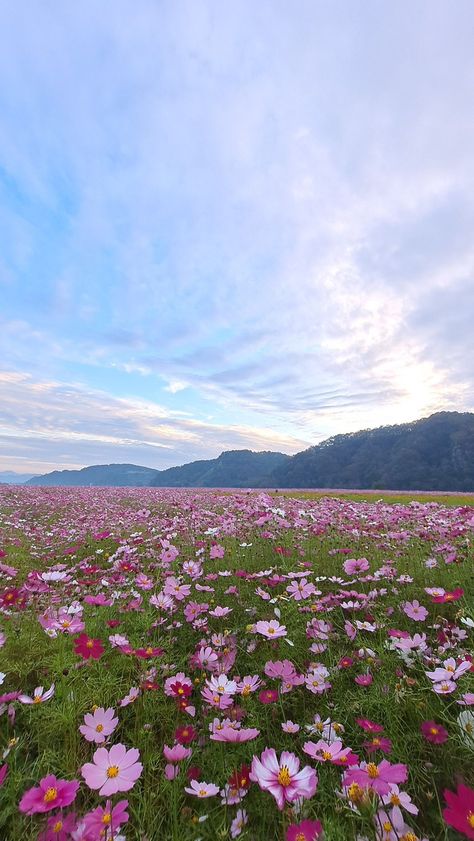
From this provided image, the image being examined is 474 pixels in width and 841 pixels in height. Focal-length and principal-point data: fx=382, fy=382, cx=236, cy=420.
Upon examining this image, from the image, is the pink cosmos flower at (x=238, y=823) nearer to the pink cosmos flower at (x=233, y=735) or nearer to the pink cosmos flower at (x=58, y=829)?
the pink cosmos flower at (x=233, y=735)

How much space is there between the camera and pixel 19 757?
5.94ft

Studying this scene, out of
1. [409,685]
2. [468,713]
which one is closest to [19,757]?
[409,685]

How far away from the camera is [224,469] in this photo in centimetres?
10625

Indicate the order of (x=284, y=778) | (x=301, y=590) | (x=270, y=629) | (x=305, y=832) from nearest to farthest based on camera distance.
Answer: (x=305, y=832)
(x=284, y=778)
(x=270, y=629)
(x=301, y=590)

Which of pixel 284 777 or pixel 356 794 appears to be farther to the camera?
pixel 284 777

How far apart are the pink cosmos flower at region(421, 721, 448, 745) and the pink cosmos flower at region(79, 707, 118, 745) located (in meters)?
1.35

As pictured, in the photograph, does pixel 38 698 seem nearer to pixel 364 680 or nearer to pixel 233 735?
pixel 233 735

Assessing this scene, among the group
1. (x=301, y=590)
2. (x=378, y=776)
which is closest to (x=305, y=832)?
(x=378, y=776)

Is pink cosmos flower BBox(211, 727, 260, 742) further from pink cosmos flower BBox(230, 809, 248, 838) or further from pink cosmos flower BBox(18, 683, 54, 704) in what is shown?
pink cosmos flower BBox(18, 683, 54, 704)

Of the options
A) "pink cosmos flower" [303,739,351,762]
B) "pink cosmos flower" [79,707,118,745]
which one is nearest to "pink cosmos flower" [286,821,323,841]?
"pink cosmos flower" [303,739,351,762]

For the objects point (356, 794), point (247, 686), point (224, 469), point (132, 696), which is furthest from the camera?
point (224, 469)

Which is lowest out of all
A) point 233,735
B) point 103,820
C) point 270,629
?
point 103,820

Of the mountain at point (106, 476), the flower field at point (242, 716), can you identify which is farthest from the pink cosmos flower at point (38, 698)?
the mountain at point (106, 476)

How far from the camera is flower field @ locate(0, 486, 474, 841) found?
1.32 meters
